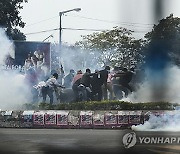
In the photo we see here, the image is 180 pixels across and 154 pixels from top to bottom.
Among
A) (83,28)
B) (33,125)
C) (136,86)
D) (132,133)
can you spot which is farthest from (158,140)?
(33,125)

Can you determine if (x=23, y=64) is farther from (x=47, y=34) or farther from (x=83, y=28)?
(x=83, y=28)

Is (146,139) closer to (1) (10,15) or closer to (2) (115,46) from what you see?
(2) (115,46)

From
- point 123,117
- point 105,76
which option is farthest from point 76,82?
point 123,117

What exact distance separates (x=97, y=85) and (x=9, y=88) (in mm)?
796

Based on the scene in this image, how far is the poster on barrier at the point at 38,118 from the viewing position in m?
3.93

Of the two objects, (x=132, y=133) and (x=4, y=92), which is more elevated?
(x=4, y=92)

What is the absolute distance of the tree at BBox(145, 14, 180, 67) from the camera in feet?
10.8

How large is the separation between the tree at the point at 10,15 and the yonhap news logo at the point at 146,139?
1.26 meters

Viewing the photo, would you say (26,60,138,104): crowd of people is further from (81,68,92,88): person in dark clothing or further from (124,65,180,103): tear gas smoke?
(124,65,180,103): tear gas smoke

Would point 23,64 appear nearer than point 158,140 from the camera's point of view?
No

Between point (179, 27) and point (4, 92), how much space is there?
63.9 inches

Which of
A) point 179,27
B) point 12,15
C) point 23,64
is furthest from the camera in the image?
point 23,64

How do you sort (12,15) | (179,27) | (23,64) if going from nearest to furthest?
1. (179,27)
2. (12,15)
3. (23,64)

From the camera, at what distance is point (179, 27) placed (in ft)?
10.9
